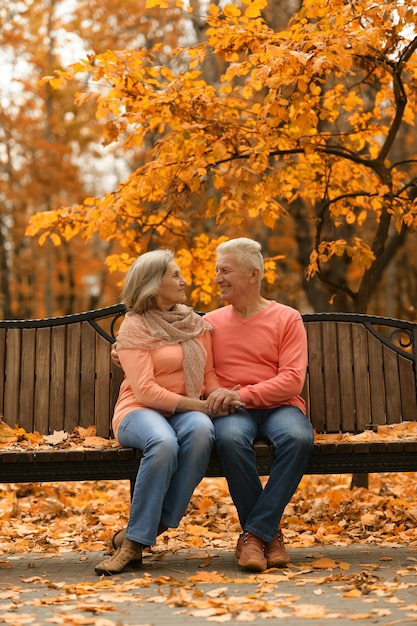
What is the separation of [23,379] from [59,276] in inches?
894

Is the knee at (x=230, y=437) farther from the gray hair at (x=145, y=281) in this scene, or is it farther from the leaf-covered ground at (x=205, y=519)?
the leaf-covered ground at (x=205, y=519)

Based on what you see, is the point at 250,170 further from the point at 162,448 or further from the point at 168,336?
the point at 162,448

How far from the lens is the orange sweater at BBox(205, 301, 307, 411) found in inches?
183

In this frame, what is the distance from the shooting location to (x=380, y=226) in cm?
684

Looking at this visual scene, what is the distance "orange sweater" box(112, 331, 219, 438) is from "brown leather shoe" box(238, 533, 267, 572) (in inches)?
30.2

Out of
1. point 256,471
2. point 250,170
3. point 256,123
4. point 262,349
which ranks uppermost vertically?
point 256,123

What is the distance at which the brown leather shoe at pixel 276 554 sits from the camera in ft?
13.9

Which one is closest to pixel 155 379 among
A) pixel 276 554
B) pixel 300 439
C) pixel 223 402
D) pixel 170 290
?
pixel 223 402

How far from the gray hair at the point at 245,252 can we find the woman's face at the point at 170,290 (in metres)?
0.31

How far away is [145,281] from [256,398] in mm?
879

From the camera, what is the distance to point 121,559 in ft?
13.5

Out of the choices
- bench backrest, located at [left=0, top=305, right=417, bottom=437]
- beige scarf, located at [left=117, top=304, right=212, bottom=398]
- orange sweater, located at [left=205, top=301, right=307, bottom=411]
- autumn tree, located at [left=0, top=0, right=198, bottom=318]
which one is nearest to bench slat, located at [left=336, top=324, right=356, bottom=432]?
bench backrest, located at [left=0, top=305, right=417, bottom=437]

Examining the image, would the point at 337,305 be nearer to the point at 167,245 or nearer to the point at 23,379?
the point at 167,245

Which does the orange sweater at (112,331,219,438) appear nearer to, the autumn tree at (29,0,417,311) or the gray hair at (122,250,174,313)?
the gray hair at (122,250,174,313)
